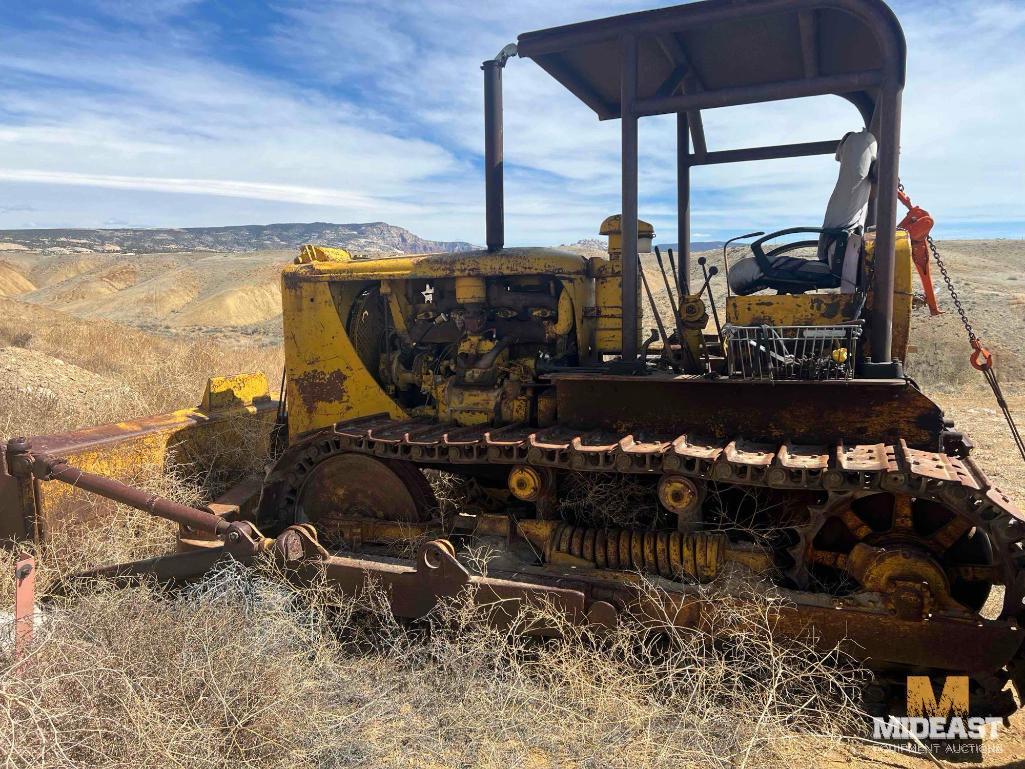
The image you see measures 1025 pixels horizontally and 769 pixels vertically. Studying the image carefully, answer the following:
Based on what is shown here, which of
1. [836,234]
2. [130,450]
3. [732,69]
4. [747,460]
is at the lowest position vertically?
[130,450]

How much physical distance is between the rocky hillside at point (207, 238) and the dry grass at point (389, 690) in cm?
8863

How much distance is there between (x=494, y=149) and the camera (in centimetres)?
480

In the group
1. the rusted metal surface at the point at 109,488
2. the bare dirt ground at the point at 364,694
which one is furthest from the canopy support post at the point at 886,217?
the rusted metal surface at the point at 109,488

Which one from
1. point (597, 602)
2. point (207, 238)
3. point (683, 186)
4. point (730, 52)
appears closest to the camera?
point (597, 602)

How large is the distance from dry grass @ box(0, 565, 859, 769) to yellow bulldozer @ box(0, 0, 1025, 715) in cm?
21

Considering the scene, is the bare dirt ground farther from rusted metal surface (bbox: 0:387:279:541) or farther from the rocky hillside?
the rocky hillside

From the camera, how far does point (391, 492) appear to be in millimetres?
4625

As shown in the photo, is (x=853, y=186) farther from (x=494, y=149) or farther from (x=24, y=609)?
(x=24, y=609)

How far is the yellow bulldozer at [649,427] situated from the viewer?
3518mm

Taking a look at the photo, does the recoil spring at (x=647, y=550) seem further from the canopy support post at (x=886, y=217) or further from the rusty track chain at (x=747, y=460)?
the canopy support post at (x=886, y=217)

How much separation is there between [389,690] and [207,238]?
11152 centimetres

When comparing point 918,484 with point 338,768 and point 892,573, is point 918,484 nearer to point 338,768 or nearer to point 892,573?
point 892,573

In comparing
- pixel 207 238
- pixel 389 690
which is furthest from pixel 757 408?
pixel 207 238

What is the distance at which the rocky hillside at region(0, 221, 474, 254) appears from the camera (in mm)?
92375
